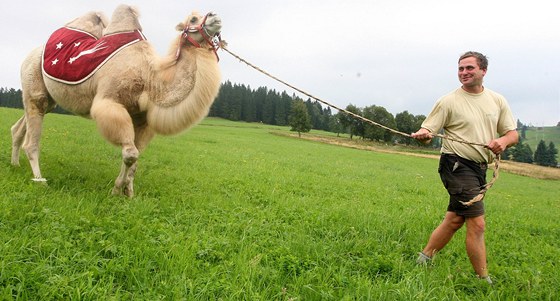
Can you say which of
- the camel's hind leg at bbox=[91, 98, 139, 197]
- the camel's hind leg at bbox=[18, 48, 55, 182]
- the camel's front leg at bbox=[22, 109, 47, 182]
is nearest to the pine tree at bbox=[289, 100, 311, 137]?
the camel's hind leg at bbox=[18, 48, 55, 182]

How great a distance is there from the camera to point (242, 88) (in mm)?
99000

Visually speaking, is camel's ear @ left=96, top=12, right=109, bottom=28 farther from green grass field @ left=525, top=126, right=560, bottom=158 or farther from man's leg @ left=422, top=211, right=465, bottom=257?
green grass field @ left=525, top=126, right=560, bottom=158

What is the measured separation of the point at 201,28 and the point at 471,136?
126 inches

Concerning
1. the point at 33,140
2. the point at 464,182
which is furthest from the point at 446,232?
the point at 33,140

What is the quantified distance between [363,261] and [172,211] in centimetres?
230

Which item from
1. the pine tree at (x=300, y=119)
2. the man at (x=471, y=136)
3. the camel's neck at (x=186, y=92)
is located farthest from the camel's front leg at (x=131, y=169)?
the pine tree at (x=300, y=119)

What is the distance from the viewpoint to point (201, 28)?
4129mm

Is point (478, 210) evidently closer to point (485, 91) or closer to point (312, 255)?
point (485, 91)

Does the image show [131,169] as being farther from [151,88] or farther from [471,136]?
[471,136]

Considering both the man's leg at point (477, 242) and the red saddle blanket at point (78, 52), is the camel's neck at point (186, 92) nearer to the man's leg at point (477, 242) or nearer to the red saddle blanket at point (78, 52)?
the red saddle blanket at point (78, 52)

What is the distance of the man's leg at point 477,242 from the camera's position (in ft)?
10.5

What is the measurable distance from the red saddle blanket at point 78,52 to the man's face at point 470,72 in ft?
13.0

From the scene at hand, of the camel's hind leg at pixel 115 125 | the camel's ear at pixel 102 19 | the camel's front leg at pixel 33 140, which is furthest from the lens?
the camel's ear at pixel 102 19

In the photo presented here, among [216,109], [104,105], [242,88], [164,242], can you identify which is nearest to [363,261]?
[164,242]
